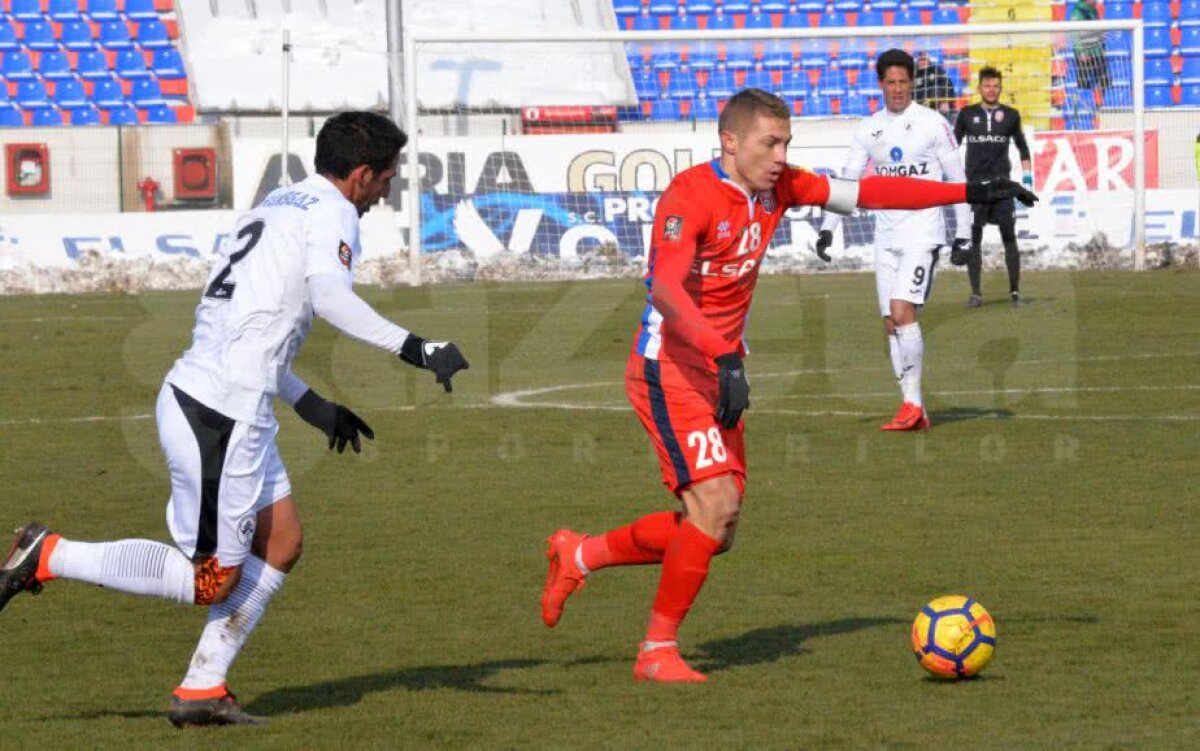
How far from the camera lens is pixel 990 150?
21688mm

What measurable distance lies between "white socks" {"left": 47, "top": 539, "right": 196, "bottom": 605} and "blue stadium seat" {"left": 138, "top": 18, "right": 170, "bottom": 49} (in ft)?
106

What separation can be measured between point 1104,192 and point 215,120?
52.6ft

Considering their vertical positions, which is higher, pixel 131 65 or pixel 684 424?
pixel 131 65

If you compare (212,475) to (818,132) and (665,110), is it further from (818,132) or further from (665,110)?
(665,110)

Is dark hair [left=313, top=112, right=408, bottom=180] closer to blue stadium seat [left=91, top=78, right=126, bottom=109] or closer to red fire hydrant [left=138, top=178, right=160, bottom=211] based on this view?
red fire hydrant [left=138, top=178, right=160, bottom=211]

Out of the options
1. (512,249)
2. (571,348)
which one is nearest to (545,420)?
(571,348)

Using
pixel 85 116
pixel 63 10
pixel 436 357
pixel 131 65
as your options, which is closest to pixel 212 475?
pixel 436 357

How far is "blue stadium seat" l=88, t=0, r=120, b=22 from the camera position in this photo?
37031 millimetres

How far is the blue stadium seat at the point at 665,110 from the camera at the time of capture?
2844 centimetres

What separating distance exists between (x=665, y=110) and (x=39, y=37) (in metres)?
14.3

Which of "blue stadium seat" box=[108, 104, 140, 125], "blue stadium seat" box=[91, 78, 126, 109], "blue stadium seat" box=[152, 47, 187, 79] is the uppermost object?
"blue stadium seat" box=[152, 47, 187, 79]

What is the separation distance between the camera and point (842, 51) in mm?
28297

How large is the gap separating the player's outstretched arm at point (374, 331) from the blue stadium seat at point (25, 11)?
109 feet

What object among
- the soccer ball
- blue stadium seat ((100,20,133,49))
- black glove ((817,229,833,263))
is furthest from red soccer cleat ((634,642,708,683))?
blue stadium seat ((100,20,133,49))
